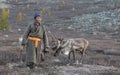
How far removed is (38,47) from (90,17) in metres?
59.8

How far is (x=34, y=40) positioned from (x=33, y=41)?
5cm

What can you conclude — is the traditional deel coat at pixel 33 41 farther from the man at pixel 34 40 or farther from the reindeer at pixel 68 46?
the reindeer at pixel 68 46

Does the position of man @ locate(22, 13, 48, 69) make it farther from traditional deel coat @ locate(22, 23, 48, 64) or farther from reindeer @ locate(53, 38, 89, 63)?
reindeer @ locate(53, 38, 89, 63)

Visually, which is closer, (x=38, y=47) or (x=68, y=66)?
Answer: (x=38, y=47)

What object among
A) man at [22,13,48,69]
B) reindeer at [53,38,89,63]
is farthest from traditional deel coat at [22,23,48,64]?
reindeer at [53,38,89,63]

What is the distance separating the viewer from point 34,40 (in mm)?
12836

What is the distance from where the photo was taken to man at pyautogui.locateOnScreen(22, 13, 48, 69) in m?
12.8

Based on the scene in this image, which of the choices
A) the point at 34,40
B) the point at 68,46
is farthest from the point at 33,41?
the point at 68,46

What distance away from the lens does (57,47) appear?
17078 millimetres

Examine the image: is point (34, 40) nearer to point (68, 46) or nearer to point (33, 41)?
point (33, 41)

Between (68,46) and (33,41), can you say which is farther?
(68,46)

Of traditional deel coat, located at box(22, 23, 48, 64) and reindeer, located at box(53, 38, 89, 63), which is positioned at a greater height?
traditional deel coat, located at box(22, 23, 48, 64)

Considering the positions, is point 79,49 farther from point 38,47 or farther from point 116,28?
point 116,28

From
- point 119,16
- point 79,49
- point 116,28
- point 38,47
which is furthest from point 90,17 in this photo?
point 38,47
